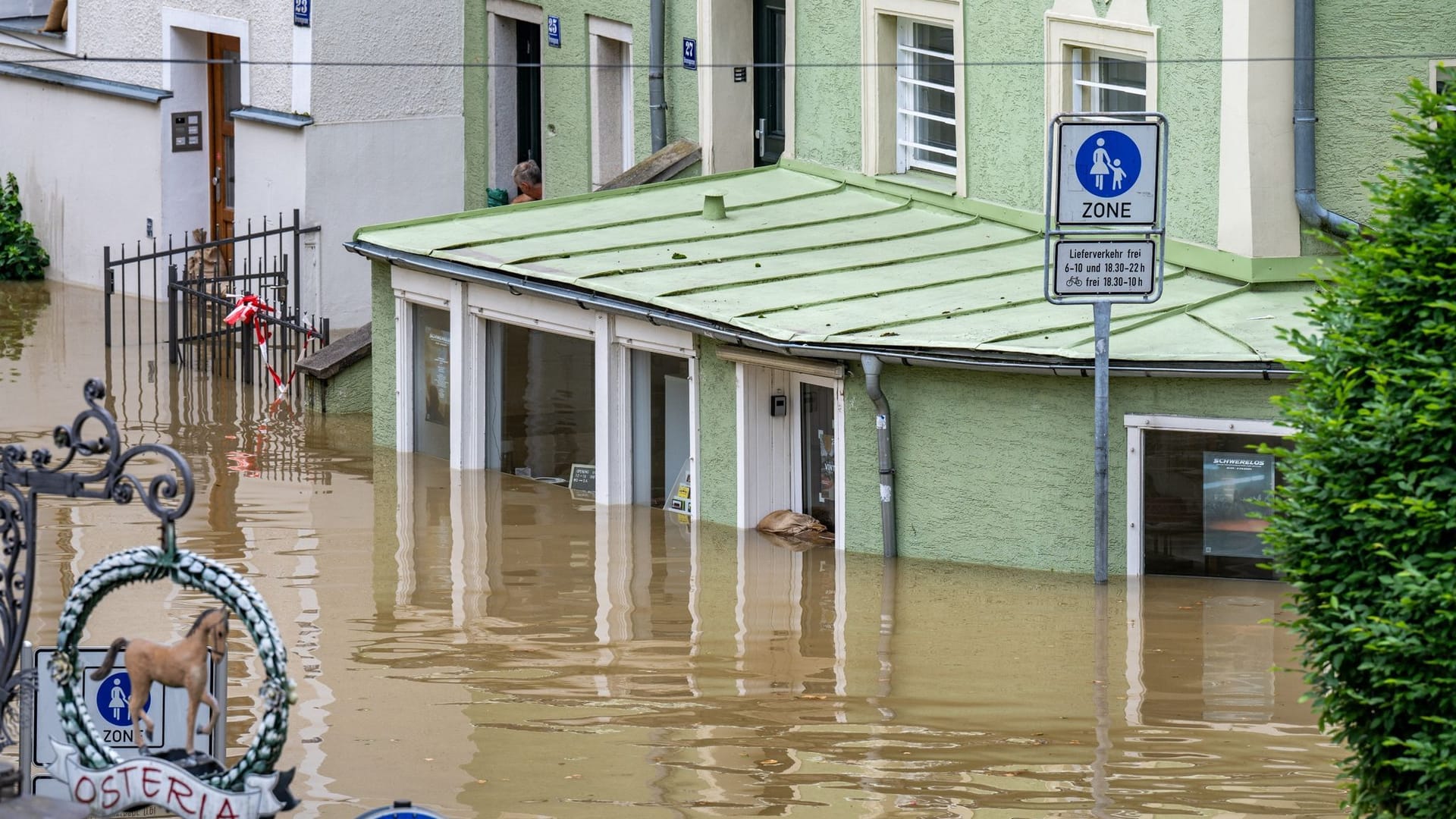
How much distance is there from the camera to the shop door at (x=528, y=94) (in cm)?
2411

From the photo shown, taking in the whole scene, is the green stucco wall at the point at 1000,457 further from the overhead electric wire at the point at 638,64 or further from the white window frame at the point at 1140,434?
the overhead electric wire at the point at 638,64

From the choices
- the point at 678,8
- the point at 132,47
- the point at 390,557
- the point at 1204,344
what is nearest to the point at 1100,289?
the point at 1204,344

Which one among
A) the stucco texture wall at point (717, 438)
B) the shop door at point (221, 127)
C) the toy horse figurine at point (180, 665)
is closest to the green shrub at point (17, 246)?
the shop door at point (221, 127)

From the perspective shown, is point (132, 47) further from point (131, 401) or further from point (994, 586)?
point (994, 586)

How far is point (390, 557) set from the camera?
14.7m

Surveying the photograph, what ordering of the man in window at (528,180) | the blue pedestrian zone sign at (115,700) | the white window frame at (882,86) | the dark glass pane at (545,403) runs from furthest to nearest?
the man in window at (528,180)
the white window frame at (882,86)
the dark glass pane at (545,403)
the blue pedestrian zone sign at (115,700)

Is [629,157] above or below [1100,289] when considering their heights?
above

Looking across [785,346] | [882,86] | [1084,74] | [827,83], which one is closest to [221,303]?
[827,83]

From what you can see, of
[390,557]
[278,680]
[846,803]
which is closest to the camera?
[278,680]

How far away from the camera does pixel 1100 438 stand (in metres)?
13.6

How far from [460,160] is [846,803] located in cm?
1571

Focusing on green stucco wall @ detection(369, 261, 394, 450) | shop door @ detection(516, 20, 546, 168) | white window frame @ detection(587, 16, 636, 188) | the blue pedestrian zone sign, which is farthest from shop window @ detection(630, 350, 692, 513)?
the blue pedestrian zone sign

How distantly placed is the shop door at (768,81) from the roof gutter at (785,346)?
14.1 ft

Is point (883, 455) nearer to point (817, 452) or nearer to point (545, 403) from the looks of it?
point (817, 452)
